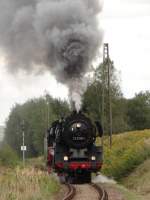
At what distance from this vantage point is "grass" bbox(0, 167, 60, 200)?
1805 centimetres

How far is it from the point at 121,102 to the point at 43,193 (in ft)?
185

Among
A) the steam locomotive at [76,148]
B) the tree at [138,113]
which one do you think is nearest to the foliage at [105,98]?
the tree at [138,113]

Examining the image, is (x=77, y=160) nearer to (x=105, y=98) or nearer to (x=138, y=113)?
(x=105, y=98)

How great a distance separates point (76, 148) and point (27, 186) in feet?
20.5

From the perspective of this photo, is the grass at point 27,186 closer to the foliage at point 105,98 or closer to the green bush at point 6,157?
the green bush at point 6,157

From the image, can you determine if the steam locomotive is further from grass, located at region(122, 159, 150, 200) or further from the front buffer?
grass, located at region(122, 159, 150, 200)

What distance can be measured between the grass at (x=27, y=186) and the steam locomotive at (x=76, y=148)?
2.22 metres

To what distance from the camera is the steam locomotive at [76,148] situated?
26266 millimetres

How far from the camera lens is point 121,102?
75.8 meters

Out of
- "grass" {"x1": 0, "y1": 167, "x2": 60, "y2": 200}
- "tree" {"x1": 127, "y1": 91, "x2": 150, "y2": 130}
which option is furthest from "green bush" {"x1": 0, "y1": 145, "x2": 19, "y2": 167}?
"tree" {"x1": 127, "y1": 91, "x2": 150, "y2": 130}

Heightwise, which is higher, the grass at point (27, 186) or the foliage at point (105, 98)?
the foliage at point (105, 98)

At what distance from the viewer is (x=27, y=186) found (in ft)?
68.1

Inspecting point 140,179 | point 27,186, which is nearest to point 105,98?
point 140,179

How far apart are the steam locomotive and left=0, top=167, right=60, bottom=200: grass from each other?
7.29 ft
